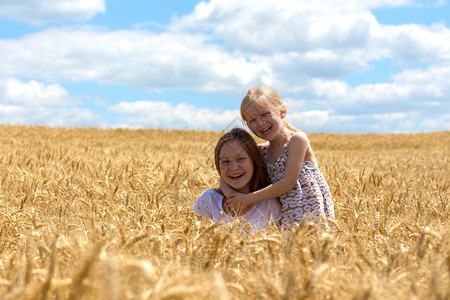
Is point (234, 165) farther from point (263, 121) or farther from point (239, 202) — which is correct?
point (263, 121)

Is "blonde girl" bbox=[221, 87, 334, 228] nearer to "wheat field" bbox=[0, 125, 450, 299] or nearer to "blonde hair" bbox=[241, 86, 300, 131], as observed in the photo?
"blonde hair" bbox=[241, 86, 300, 131]

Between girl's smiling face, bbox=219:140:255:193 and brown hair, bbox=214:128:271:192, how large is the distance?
3 cm

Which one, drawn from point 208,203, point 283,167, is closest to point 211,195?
point 208,203

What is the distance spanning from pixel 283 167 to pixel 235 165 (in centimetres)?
40

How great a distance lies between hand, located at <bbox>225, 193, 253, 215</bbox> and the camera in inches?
124

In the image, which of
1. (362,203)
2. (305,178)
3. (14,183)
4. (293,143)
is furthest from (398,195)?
(14,183)

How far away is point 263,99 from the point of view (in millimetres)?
3254

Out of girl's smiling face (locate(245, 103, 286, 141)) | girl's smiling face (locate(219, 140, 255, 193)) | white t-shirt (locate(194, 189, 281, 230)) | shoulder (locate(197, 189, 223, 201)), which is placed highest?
girl's smiling face (locate(245, 103, 286, 141))

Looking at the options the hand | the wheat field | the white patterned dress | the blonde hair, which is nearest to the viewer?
the wheat field

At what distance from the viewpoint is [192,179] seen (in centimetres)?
490

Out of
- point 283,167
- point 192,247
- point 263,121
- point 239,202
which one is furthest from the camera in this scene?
point 283,167

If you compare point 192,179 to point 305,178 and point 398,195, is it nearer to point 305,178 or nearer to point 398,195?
point 305,178

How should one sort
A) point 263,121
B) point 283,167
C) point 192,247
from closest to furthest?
point 192,247 → point 263,121 → point 283,167

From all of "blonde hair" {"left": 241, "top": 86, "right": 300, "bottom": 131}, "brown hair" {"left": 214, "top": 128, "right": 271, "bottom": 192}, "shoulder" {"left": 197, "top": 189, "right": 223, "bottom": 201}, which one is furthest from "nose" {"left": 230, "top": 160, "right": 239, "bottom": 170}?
"blonde hair" {"left": 241, "top": 86, "right": 300, "bottom": 131}
